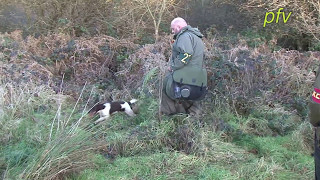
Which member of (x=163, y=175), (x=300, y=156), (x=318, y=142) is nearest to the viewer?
(x=318, y=142)

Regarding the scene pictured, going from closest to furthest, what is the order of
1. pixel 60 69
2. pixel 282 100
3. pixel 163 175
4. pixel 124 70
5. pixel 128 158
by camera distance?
pixel 163 175 < pixel 128 158 < pixel 282 100 < pixel 124 70 < pixel 60 69

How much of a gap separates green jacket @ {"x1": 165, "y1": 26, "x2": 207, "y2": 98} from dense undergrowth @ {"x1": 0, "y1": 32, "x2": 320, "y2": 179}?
21.7 inches

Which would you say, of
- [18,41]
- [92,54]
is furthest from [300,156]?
[18,41]

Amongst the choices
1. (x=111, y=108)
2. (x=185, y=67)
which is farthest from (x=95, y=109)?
(x=185, y=67)

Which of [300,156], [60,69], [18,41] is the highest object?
[18,41]

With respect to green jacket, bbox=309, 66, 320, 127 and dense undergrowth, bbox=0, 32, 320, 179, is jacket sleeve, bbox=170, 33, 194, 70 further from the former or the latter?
green jacket, bbox=309, 66, 320, 127

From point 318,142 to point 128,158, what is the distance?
7.32ft

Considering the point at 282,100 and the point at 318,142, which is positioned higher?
the point at 318,142

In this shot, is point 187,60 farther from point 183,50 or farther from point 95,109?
point 95,109

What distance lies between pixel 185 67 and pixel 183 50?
0.92ft

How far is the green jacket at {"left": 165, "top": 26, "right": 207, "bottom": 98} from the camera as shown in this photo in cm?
513

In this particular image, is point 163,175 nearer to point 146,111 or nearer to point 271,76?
point 146,111

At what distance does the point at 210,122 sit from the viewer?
206 inches

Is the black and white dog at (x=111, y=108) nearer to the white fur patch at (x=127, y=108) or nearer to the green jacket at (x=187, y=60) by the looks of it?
the white fur patch at (x=127, y=108)
